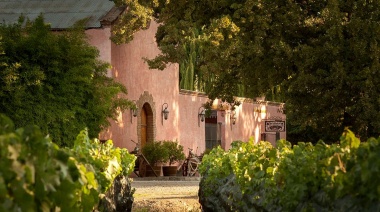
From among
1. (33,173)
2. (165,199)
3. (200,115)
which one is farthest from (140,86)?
(33,173)

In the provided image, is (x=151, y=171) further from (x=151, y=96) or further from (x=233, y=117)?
(x=233, y=117)

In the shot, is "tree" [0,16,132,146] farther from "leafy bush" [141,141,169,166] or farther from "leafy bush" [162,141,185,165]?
"leafy bush" [162,141,185,165]

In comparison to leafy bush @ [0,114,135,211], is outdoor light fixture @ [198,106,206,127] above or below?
above

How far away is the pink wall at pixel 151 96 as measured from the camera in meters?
36.2

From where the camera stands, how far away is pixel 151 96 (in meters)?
39.1

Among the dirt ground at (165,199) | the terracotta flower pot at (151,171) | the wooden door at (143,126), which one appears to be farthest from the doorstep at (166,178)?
the dirt ground at (165,199)

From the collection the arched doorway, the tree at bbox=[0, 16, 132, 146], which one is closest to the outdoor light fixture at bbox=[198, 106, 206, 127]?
the arched doorway

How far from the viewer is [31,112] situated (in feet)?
96.1

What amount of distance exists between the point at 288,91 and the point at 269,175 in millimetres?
16202

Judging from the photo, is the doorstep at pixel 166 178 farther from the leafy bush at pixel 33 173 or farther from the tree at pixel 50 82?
the leafy bush at pixel 33 173

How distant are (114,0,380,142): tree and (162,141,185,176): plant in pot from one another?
9.94m

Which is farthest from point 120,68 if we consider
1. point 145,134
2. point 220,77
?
point 220,77

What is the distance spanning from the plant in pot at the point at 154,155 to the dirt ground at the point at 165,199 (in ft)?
24.7

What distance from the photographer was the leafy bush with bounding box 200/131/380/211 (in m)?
7.39
